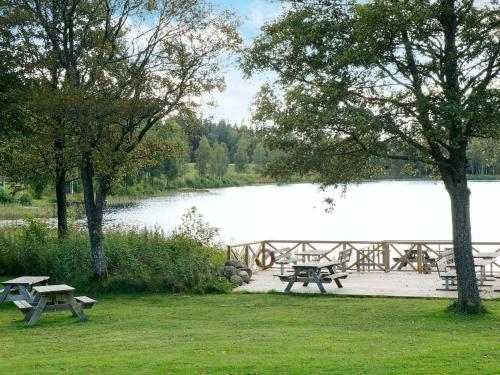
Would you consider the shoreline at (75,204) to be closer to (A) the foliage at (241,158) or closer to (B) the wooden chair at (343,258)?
(B) the wooden chair at (343,258)

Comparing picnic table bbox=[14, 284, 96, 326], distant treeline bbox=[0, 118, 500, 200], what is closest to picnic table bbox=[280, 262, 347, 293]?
distant treeline bbox=[0, 118, 500, 200]

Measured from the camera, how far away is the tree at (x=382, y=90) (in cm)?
1141

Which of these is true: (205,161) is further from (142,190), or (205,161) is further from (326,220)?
(326,220)

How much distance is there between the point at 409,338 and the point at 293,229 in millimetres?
33707

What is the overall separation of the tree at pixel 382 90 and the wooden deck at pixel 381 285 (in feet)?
10.2

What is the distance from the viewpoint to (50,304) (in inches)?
480

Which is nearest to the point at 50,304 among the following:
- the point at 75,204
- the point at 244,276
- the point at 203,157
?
the point at 244,276

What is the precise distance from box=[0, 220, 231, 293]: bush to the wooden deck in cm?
126

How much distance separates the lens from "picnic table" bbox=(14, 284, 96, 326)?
1145 cm

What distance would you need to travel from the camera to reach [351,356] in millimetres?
7617

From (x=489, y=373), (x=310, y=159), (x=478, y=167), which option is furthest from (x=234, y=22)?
(x=478, y=167)

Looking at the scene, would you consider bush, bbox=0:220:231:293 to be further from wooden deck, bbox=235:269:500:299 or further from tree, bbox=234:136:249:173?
tree, bbox=234:136:249:173

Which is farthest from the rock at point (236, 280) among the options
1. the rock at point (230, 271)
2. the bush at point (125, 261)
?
the bush at point (125, 261)

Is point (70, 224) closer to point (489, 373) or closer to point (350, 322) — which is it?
point (350, 322)
